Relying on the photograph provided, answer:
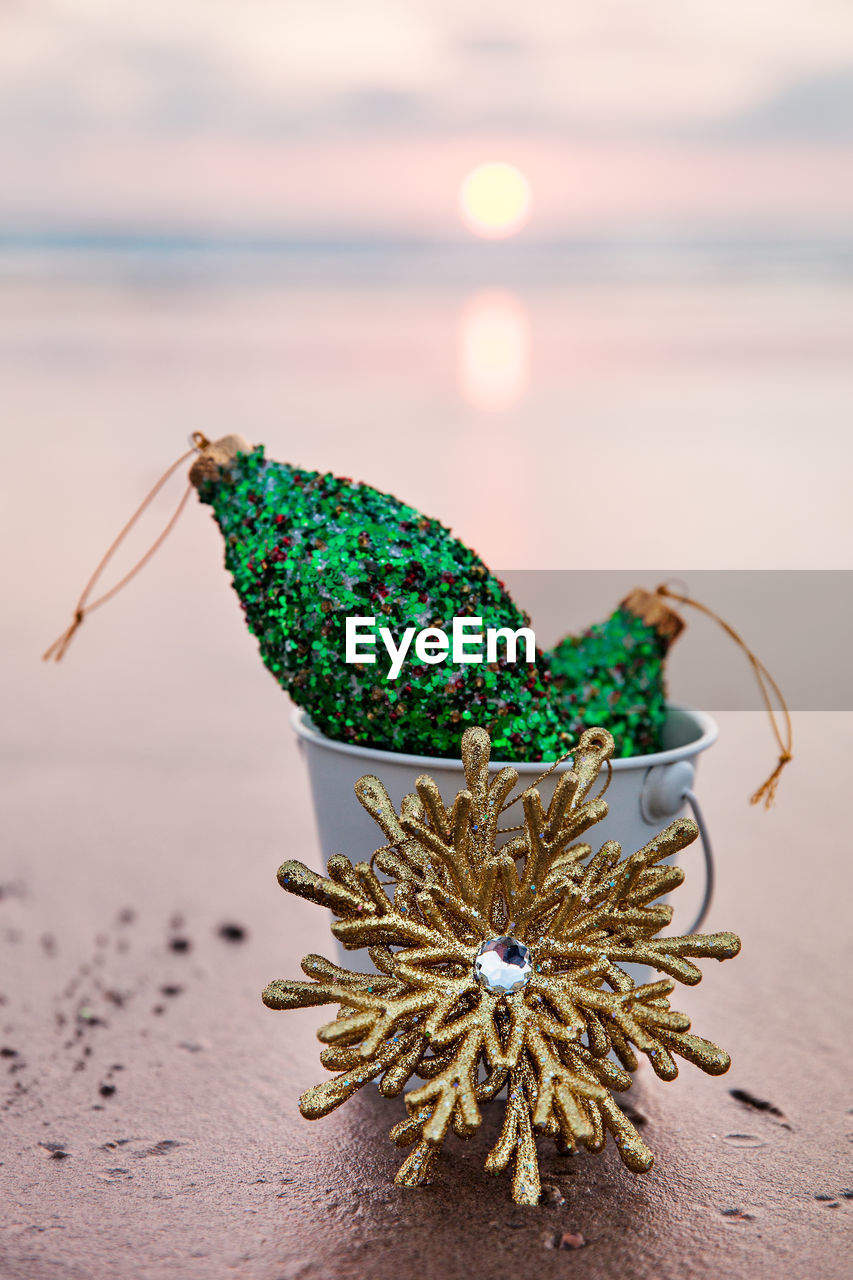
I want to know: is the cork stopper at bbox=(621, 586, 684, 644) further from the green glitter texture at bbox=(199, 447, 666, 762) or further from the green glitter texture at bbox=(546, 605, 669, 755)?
the green glitter texture at bbox=(199, 447, 666, 762)

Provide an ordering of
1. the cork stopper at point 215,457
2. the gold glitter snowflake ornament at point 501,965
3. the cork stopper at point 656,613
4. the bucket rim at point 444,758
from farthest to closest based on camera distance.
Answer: the cork stopper at point 656,613, the cork stopper at point 215,457, the bucket rim at point 444,758, the gold glitter snowflake ornament at point 501,965

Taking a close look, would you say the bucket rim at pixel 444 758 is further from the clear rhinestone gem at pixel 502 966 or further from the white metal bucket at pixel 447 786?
the clear rhinestone gem at pixel 502 966

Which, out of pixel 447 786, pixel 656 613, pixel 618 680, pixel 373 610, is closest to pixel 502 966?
pixel 447 786

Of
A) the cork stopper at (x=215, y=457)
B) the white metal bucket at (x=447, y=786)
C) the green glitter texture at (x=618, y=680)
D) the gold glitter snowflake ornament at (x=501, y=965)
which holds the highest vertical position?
the cork stopper at (x=215, y=457)

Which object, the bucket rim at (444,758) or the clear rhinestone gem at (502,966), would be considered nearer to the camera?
the clear rhinestone gem at (502,966)

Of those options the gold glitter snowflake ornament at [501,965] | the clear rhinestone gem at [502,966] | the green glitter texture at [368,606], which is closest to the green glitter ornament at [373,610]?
the green glitter texture at [368,606]

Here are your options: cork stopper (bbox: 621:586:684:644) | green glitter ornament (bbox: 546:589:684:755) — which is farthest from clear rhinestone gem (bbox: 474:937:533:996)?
cork stopper (bbox: 621:586:684:644)
